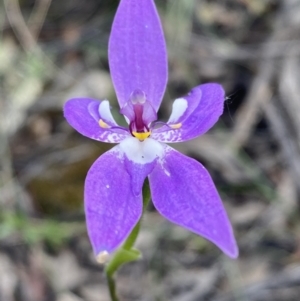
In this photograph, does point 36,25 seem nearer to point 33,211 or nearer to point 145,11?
point 33,211

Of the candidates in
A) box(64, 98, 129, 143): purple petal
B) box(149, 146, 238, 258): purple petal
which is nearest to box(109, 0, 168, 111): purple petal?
box(64, 98, 129, 143): purple petal

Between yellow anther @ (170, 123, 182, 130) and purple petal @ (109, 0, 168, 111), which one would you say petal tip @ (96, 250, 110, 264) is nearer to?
yellow anther @ (170, 123, 182, 130)

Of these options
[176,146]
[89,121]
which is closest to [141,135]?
[89,121]

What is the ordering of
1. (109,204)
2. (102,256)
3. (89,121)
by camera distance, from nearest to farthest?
(102,256)
(109,204)
(89,121)

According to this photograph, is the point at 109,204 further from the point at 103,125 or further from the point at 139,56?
the point at 139,56

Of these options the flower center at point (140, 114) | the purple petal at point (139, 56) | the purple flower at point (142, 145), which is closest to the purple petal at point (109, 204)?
the purple flower at point (142, 145)

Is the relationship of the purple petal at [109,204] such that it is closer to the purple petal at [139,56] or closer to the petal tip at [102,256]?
the petal tip at [102,256]

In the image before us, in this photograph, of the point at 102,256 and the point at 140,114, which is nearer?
the point at 102,256
